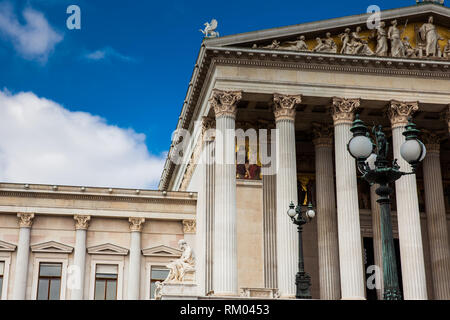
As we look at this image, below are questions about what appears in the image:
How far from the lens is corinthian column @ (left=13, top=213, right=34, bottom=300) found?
4103 centimetres

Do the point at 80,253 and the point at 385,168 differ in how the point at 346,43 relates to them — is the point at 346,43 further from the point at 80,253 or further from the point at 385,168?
the point at 385,168

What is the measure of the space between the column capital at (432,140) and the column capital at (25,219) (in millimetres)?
25160

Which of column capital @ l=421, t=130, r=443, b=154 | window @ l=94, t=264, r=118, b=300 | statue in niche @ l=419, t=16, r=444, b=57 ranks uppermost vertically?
statue in niche @ l=419, t=16, r=444, b=57

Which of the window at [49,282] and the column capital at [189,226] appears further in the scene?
the column capital at [189,226]

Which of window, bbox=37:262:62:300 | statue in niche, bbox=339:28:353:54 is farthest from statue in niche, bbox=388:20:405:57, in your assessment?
window, bbox=37:262:62:300

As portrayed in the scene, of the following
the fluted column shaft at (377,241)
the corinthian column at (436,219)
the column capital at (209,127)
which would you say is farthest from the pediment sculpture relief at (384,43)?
the fluted column shaft at (377,241)

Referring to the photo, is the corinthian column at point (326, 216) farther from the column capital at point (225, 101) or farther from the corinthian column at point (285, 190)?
the column capital at point (225, 101)

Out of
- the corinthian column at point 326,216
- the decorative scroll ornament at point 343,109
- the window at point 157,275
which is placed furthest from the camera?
the window at point 157,275

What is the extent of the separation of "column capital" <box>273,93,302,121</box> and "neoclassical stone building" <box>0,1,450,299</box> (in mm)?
60

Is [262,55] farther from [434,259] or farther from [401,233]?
[434,259]

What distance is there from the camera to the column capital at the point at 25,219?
42.0 metres

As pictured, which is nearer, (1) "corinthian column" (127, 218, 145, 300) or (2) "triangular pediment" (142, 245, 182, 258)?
(1) "corinthian column" (127, 218, 145, 300)

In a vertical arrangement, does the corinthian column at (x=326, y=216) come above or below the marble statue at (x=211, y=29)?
below

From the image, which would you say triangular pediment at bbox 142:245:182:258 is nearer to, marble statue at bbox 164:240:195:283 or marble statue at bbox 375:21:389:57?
marble statue at bbox 164:240:195:283
